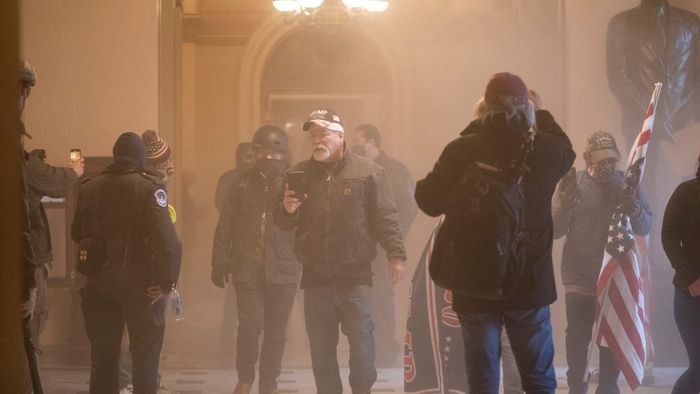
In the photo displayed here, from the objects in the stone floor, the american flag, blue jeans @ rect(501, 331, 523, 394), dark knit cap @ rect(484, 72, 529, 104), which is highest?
dark knit cap @ rect(484, 72, 529, 104)

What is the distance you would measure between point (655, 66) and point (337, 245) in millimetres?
4209

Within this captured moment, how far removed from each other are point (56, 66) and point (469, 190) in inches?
221

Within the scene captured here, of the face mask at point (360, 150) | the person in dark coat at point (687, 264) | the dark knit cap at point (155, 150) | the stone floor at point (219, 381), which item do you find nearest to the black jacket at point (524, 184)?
the person in dark coat at point (687, 264)

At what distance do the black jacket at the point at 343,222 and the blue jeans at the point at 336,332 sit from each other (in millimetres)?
91

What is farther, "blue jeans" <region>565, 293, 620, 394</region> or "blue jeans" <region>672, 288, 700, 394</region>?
"blue jeans" <region>565, 293, 620, 394</region>

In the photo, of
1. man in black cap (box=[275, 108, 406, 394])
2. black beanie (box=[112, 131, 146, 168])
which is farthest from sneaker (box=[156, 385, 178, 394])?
black beanie (box=[112, 131, 146, 168])

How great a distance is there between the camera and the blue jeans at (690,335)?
634cm

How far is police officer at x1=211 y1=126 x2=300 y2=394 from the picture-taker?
319 inches

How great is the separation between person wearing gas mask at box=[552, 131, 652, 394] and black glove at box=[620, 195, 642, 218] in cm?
4

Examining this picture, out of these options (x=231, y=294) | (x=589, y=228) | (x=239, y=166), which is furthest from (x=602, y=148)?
(x=231, y=294)

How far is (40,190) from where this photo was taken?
20.5 ft

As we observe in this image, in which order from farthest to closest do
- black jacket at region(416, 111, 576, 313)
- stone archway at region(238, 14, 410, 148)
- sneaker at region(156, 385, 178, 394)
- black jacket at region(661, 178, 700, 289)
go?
1. stone archway at region(238, 14, 410, 148)
2. sneaker at region(156, 385, 178, 394)
3. black jacket at region(661, 178, 700, 289)
4. black jacket at region(416, 111, 576, 313)

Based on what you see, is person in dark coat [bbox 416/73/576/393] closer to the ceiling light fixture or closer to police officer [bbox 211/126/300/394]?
police officer [bbox 211/126/300/394]

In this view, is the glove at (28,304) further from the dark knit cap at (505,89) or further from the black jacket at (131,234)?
the dark knit cap at (505,89)
